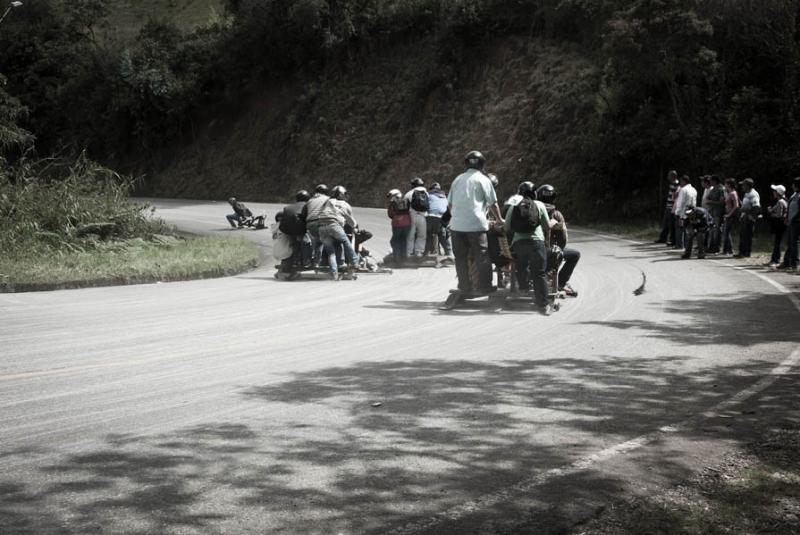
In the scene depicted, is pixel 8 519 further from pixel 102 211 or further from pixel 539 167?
pixel 539 167

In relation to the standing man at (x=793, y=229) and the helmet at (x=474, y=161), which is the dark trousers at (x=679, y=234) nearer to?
the standing man at (x=793, y=229)

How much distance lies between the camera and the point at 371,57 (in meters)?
53.0

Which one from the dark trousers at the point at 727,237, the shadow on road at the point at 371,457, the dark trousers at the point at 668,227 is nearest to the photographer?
the shadow on road at the point at 371,457

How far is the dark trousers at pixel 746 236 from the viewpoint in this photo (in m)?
21.5

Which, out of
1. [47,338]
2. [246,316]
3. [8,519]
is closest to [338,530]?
[8,519]

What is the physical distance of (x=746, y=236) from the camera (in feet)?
70.9

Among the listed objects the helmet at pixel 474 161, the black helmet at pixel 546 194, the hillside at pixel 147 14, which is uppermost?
the hillside at pixel 147 14

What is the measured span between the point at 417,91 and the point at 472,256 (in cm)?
3564

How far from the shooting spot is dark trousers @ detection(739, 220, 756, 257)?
2148 cm

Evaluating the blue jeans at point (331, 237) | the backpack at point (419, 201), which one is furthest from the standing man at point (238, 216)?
the blue jeans at point (331, 237)

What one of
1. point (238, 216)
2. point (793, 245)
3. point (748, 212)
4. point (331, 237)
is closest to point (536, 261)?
point (331, 237)

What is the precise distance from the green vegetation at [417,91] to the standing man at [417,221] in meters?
12.7

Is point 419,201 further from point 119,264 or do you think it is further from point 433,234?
point 119,264

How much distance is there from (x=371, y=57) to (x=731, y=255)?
34285 millimetres
